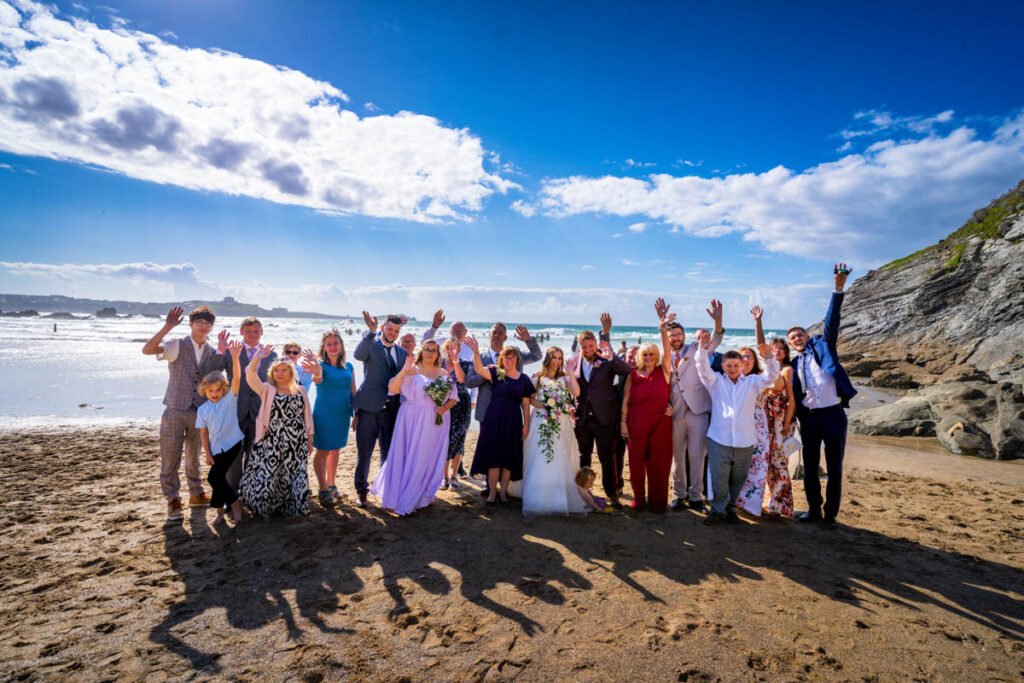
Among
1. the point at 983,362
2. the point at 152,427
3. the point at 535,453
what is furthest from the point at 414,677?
Result: the point at 983,362

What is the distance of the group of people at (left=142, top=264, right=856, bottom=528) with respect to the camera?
554cm

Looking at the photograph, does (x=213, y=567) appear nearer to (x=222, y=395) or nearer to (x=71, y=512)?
(x=222, y=395)

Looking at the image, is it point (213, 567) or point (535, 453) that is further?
point (535, 453)

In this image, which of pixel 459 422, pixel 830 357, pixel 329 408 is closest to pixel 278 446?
pixel 329 408

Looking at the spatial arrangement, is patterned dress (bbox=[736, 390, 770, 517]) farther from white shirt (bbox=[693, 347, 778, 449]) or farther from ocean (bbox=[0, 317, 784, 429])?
ocean (bbox=[0, 317, 784, 429])

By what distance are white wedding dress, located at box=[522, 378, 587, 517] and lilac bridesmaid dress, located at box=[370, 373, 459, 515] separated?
1.14m

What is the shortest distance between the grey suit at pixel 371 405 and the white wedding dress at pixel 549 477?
184 cm

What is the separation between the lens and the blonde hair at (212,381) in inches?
212

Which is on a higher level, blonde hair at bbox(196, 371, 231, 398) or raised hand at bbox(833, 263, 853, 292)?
raised hand at bbox(833, 263, 853, 292)

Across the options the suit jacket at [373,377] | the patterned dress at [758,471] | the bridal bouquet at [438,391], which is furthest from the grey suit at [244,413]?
the patterned dress at [758,471]

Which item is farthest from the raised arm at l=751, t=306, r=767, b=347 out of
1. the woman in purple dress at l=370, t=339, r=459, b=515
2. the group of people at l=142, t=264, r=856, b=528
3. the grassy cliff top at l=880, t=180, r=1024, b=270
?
the grassy cliff top at l=880, t=180, r=1024, b=270

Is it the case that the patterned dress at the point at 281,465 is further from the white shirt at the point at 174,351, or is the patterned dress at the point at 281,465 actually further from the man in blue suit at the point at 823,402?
the man in blue suit at the point at 823,402

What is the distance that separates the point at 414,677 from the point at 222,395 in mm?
3871

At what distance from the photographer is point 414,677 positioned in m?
3.11
